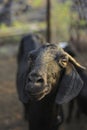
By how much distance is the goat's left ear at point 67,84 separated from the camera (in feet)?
16.0

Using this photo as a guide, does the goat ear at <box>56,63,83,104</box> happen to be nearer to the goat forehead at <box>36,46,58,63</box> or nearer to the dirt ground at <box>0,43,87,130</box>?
the goat forehead at <box>36,46,58,63</box>

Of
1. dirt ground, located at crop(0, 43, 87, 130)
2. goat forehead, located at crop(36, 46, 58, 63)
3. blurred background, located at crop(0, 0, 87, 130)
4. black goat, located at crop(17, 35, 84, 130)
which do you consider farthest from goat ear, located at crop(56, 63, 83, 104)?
blurred background, located at crop(0, 0, 87, 130)

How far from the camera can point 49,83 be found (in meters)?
4.64

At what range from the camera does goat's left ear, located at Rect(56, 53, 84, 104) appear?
4.87m

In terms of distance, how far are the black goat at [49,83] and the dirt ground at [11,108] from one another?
1522mm

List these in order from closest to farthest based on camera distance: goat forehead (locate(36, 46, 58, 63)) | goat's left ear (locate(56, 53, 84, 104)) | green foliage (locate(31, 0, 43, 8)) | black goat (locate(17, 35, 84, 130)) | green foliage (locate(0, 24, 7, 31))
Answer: black goat (locate(17, 35, 84, 130)) < goat forehead (locate(36, 46, 58, 63)) < goat's left ear (locate(56, 53, 84, 104)) < green foliage (locate(0, 24, 7, 31)) < green foliage (locate(31, 0, 43, 8))

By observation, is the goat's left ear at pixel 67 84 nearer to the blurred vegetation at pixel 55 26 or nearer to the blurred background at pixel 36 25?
the blurred background at pixel 36 25

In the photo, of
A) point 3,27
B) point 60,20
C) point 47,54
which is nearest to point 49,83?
point 47,54

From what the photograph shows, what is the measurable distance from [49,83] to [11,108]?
3188 mm

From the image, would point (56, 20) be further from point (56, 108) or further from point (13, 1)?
point (56, 108)

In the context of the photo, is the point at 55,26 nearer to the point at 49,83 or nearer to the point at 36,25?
the point at 36,25

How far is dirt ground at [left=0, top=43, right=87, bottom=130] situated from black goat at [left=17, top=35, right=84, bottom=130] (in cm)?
152

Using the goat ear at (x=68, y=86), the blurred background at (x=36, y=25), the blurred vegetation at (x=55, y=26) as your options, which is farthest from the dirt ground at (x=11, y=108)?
the goat ear at (x=68, y=86)

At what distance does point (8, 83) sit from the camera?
8.94m
